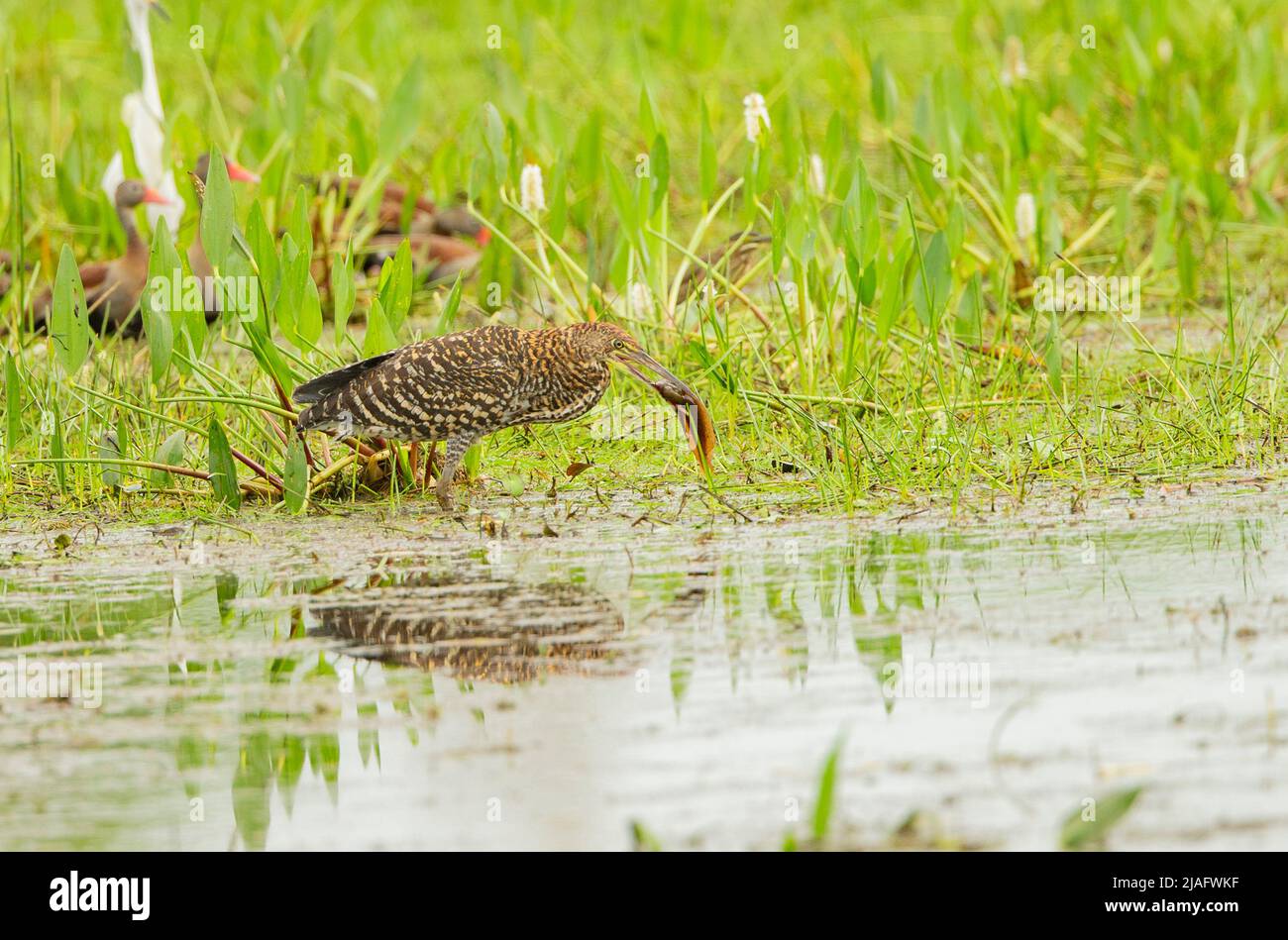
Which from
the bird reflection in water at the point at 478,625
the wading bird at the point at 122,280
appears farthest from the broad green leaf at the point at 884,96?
the bird reflection in water at the point at 478,625

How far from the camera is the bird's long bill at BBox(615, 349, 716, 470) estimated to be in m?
6.25

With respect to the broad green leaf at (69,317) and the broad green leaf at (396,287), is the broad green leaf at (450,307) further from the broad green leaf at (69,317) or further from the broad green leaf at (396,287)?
the broad green leaf at (69,317)

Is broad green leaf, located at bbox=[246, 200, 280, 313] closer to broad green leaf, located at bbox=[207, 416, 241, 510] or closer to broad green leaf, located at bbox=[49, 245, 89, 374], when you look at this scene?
broad green leaf, located at bbox=[207, 416, 241, 510]

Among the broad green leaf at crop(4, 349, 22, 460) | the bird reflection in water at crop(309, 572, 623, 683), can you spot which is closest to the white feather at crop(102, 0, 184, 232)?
the broad green leaf at crop(4, 349, 22, 460)

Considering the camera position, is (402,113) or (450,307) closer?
(450,307)

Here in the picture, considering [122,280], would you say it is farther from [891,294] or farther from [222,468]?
[891,294]

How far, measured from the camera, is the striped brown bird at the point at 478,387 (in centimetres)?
604

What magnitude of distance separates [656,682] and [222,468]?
88.8 inches

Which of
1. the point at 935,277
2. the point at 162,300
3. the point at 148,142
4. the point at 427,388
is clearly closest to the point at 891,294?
the point at 935,277

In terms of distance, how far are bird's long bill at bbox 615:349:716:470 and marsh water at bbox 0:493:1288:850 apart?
0.47m

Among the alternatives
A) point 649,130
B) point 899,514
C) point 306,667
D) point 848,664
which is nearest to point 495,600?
point 306,667

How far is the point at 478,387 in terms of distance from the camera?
20.0 feet

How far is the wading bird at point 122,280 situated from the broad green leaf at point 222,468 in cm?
272
